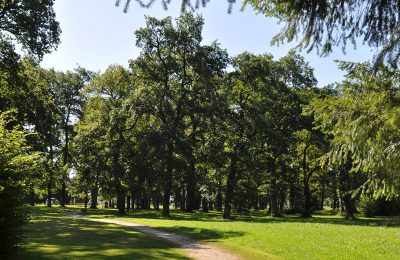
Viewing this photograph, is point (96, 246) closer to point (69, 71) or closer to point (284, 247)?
point (284, 247)

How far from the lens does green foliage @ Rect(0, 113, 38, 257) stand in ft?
37.2

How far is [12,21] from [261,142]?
2866 cm

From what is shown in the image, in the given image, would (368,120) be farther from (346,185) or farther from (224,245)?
(346,185)

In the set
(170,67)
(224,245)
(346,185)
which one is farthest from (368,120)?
(346,185)

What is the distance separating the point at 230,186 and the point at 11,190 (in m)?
29.5

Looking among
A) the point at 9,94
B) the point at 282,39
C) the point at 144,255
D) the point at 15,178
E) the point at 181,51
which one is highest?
the point at 181,51

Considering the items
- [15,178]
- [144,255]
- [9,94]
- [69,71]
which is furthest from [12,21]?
[69,71]

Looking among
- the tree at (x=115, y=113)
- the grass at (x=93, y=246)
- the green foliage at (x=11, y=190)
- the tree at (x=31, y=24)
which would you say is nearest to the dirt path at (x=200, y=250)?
the grass at (x=93, y=246)

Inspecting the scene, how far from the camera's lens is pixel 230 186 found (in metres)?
39.5

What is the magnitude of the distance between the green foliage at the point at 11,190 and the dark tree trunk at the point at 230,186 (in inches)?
1090

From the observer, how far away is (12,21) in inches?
904

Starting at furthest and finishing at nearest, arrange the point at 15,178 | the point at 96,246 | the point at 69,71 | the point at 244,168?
the point at 69,71 → the point at 244,168 → the point at 96,246 → the point at 15,178

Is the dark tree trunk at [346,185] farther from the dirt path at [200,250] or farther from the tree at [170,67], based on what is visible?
the dirt path at [200,250]

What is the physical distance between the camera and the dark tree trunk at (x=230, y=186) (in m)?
38.6
